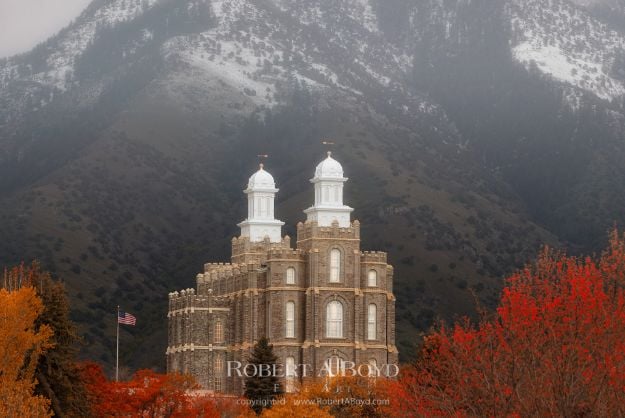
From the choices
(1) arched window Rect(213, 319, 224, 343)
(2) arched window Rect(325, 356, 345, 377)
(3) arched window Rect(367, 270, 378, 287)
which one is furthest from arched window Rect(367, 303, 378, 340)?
(1) arched window Rect(213, 319, 224, 343)

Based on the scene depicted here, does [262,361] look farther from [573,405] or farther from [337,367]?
[573,405]

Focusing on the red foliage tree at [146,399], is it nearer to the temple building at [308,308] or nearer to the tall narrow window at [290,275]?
the temple building at [308,308]

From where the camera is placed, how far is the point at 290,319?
114625 millimetres

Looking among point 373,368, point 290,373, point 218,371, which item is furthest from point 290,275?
point 218,371

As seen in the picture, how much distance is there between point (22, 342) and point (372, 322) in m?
35.8

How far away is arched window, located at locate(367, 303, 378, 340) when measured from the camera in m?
115

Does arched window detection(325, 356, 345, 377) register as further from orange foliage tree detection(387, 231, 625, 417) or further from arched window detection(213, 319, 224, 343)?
orange foliage tree detection(387, 231, 625, 417)

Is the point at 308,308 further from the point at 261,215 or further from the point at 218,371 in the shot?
the point at 261,215

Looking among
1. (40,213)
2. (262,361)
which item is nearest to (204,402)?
Result: (262,361)

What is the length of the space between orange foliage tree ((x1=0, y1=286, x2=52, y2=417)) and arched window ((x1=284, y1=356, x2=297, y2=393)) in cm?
2653

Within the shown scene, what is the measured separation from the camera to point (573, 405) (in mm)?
50594

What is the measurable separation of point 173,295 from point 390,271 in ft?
55.8

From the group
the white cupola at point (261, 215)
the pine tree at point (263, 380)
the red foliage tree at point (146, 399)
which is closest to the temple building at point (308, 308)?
the pine tree at point (263, 380)

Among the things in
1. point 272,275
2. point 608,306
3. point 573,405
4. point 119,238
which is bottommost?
point 573,405
